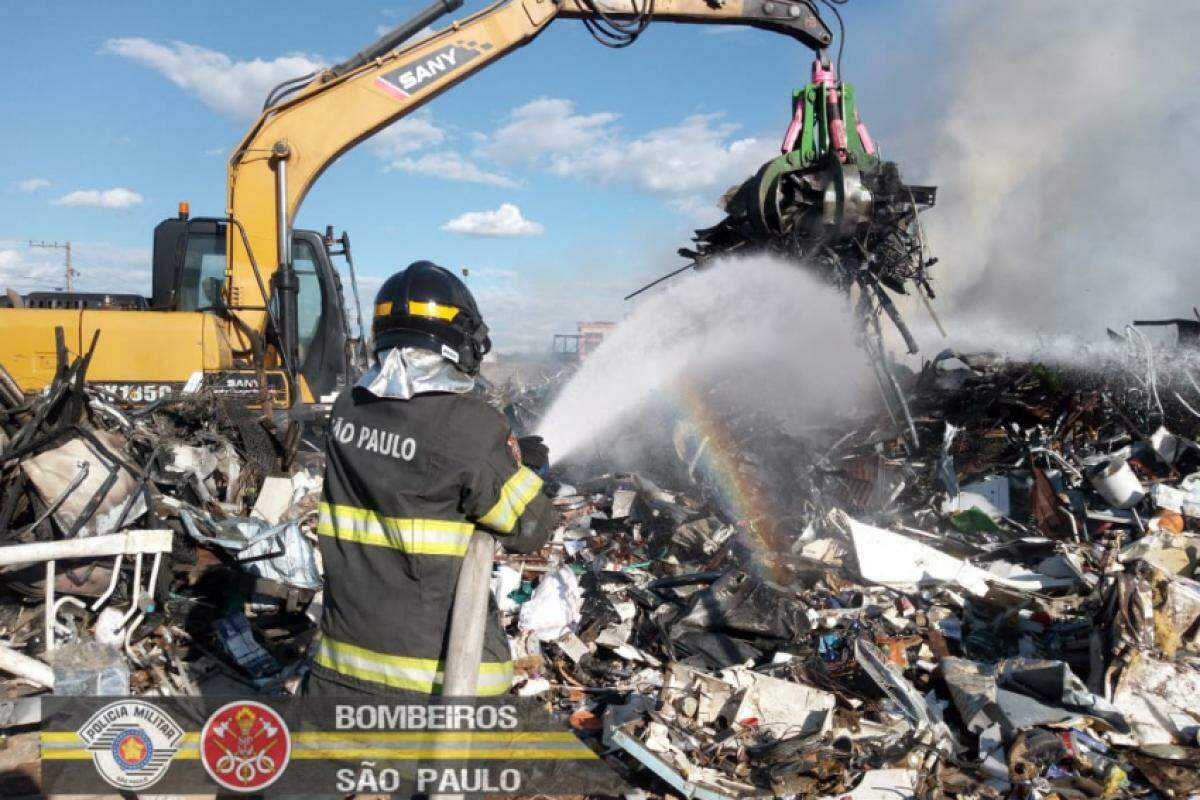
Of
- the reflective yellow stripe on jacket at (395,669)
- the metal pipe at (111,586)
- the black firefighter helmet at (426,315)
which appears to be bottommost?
the metal pipe at (111,586)

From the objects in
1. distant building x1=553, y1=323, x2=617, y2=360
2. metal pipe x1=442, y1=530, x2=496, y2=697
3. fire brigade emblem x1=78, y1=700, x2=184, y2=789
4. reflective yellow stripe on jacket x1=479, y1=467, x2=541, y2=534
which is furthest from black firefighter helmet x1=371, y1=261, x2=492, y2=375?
distant building x1=553, y1=323, x2=617, y2=360

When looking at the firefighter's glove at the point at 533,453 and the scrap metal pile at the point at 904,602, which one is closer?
the firefighter's glove at the point at 533,453

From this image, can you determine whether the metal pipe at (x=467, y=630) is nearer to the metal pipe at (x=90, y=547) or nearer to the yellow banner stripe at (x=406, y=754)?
the yellow banner stripe at (x=406, y=754)

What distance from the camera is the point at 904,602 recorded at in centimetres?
511

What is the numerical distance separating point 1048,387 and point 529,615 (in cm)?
509

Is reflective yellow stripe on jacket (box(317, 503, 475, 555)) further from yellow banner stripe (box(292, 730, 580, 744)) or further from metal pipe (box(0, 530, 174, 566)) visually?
metal pipe (box(0, 530, 174, 566))

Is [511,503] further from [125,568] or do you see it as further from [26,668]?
[125,568]

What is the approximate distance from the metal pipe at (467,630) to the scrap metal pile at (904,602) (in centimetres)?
153

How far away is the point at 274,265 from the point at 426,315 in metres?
5.53

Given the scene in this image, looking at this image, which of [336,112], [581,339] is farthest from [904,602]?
[581,339]

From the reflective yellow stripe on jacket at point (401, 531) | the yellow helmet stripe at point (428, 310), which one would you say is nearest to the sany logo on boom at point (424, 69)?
the yellow helmet stripe at point (428, 310)

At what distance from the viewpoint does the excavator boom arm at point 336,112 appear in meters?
6.84

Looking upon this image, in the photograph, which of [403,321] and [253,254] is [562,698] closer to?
[403,321]

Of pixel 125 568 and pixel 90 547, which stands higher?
pixel 90 547
